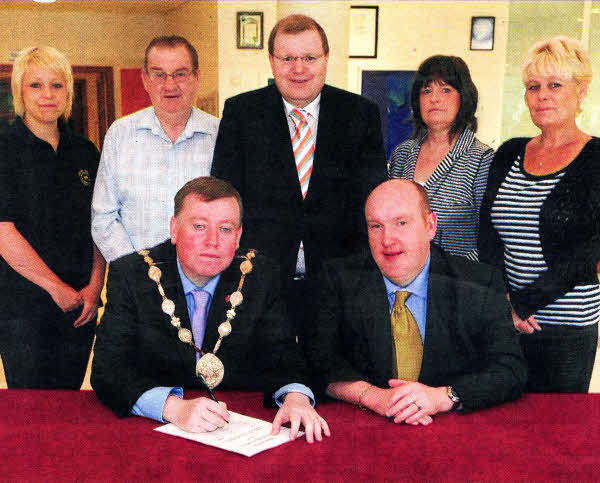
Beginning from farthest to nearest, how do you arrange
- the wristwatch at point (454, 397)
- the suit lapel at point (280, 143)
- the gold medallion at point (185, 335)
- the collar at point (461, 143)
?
the collar at point (461, 143) < the suit lapel at point (280, 143) < the gold medallion at point (185, 335) < the wristwatch at point (454, 397)

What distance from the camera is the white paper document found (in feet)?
4.27

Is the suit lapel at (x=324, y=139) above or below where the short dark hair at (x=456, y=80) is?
below

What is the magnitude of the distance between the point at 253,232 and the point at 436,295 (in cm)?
78

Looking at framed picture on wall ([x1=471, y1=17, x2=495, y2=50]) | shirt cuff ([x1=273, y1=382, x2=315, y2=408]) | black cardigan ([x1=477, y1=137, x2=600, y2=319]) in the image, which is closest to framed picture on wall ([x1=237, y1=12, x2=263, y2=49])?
framed picture on wall ([x1=471, y1=17, x2=495, y2=50])

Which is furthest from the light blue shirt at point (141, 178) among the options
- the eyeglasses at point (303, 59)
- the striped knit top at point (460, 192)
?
the striped knit top at point (460, 192)

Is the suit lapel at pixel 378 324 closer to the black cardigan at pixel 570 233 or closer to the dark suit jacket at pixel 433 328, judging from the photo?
the dark suit jacket at pixel 433 328

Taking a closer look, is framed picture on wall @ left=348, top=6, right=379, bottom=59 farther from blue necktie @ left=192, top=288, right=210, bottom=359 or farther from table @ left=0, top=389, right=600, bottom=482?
table @ left=0, top=389, right=600, bottom=482

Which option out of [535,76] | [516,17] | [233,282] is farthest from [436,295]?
[516,17]


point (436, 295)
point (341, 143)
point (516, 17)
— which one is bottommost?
point (436, 295)

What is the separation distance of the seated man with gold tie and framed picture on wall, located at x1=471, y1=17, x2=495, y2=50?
5691mm

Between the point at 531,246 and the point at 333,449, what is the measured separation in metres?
1.14

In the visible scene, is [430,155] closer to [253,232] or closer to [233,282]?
[253,232]

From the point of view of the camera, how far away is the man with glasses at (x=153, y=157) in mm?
2422

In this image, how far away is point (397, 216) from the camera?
1763 mm
